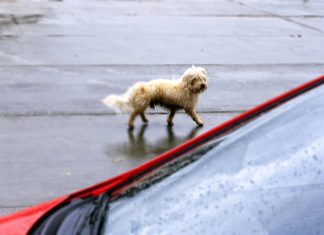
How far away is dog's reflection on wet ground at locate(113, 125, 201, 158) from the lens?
704 cm

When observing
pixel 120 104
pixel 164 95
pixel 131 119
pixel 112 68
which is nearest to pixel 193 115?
pixel 164 95

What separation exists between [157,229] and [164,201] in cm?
18

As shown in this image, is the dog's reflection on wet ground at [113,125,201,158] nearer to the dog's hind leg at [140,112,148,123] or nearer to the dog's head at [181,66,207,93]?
the dog's hind leg at [140,112,148,123]

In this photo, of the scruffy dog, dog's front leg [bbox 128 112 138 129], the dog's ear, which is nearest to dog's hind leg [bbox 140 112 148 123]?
the scruffy dog

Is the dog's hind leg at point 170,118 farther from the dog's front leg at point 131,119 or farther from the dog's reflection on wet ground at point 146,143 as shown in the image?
the dog's front leg at point 131,119

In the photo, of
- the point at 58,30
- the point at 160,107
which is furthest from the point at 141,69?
the point at 58,30

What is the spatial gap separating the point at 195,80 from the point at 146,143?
0.82 meters

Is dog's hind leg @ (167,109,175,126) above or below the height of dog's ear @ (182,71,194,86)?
below

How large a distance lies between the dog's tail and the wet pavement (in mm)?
202

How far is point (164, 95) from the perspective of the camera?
7.68 meters

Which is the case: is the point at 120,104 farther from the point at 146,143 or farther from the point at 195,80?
the point at 195,80

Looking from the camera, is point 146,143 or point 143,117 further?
point 143,117

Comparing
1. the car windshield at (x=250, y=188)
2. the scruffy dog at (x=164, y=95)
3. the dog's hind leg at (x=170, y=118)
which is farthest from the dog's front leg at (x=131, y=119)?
the car windshield at (x=250, y=188)

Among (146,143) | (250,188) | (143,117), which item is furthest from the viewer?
(143,117)
